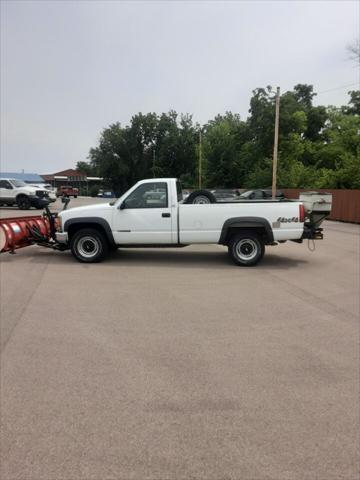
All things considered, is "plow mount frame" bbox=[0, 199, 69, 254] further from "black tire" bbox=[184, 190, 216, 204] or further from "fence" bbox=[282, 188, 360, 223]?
"fence" bbox=[282, 188, 360, 223]

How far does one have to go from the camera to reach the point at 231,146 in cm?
5488

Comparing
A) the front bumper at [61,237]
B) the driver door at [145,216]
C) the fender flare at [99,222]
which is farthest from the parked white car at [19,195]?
the driver door at [145,216]

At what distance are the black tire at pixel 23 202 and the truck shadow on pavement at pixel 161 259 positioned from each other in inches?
665

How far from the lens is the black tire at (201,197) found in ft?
32.4

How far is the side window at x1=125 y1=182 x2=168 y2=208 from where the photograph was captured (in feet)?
31.9

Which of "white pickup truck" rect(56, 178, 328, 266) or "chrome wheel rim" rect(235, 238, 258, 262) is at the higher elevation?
"white pickup truck" rect(56, 178, 328, 266)

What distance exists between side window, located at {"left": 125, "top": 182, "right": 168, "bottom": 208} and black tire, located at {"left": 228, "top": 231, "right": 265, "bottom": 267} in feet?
6.02

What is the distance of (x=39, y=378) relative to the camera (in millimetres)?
3850

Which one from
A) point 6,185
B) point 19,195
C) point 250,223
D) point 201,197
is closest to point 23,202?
Result: point 19,195

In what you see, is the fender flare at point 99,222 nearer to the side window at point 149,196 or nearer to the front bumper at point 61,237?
the front bumper at point 61,237

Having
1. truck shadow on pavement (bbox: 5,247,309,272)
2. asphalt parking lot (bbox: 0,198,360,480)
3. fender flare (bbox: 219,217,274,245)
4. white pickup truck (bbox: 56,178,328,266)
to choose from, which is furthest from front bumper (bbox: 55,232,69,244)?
fender flare (bbox: 219,217,274,245)

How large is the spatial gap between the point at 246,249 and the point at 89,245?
12.1 ft

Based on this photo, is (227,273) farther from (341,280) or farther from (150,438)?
(150,438)

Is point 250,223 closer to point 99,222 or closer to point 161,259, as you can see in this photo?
point 161,259
